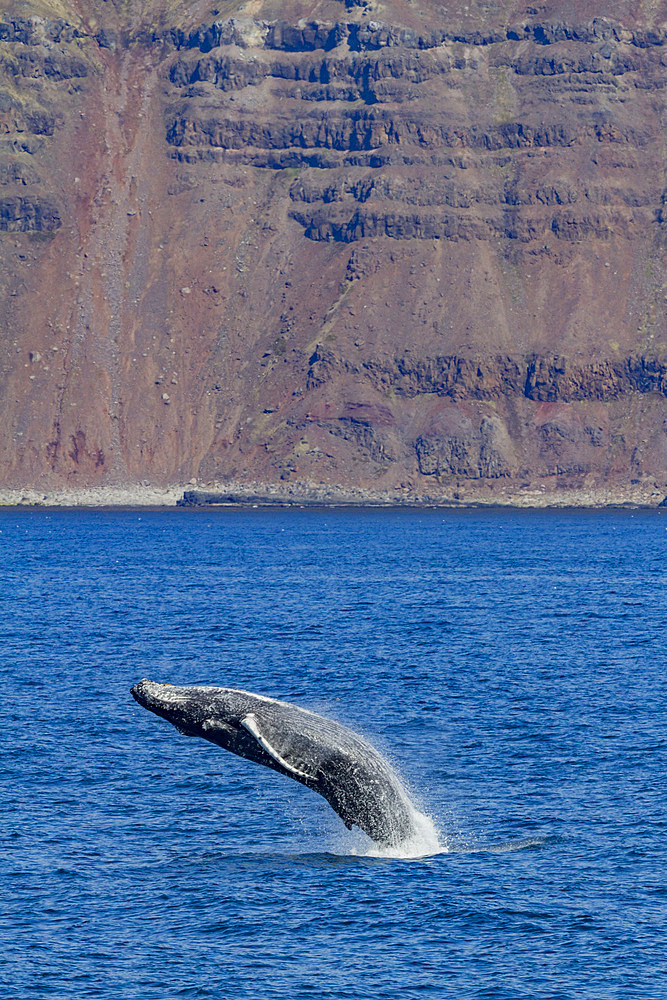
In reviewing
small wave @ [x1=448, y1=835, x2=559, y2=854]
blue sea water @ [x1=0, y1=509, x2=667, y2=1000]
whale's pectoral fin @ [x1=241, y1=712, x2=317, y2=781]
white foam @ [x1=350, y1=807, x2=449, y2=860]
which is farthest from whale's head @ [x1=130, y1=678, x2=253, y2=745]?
small wave @ [x1=448, y1=835, x2=559, y2=854]

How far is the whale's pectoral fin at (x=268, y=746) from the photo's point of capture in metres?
30.3

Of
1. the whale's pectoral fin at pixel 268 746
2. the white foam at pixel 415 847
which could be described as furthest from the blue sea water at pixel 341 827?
the whale's pectoral fin at pixel 268 746

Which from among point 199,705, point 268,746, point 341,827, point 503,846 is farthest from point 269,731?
point 341,827

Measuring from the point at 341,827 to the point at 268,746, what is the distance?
15.1m

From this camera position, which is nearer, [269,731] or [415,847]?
[269,731]

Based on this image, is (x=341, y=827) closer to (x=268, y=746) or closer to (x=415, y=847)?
(x=415, y=847)

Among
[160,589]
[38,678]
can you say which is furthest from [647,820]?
[160,589]

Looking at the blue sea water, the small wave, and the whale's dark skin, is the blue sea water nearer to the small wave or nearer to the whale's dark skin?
the small wave

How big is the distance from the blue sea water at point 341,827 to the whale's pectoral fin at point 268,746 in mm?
5153

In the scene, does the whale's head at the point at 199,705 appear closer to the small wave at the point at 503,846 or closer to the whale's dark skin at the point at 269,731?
the whale's dark skin at the point at 269,731

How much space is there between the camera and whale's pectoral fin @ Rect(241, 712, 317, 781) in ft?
99.4

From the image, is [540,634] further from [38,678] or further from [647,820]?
[647,820]

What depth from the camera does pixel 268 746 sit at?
3030 cm

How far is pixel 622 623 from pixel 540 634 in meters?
9.30
